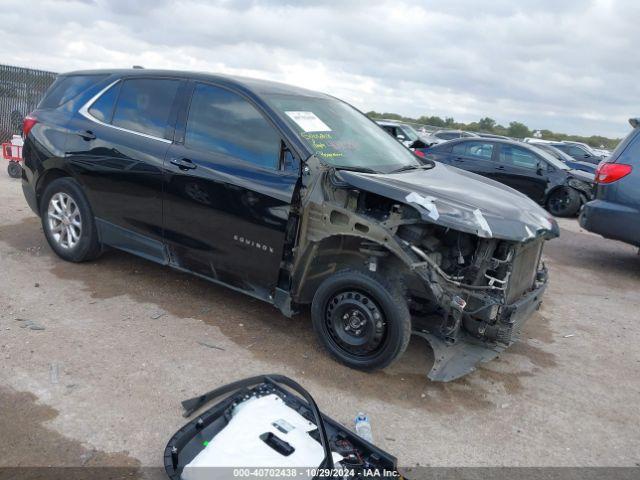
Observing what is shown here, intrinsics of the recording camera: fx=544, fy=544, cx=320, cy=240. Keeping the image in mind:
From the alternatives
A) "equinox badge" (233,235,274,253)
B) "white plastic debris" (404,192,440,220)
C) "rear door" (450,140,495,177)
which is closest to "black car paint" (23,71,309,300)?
"equinox badge" (233,235,274,253)

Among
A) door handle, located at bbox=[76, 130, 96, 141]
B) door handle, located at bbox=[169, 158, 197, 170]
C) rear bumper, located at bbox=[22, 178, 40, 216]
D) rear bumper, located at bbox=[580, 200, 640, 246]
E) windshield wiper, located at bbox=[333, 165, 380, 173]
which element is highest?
windshield wiper, located at bbox=[333, 165, 380, 173]

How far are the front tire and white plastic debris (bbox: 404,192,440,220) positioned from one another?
1.76ft

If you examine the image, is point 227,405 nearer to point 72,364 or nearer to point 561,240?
point 72,364

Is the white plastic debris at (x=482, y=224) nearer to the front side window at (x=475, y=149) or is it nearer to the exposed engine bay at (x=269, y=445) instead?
the exposed engine bay at (x=269, y=445)

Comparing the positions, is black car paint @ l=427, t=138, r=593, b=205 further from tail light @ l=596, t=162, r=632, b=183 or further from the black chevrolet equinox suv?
the black chevrolet equinox suv

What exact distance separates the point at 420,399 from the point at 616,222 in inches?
173

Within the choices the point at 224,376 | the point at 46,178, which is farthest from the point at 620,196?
the point at 46,178

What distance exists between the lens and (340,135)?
423 cm

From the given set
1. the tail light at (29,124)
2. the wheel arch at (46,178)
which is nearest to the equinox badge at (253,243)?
the wheel arch at (46,178)

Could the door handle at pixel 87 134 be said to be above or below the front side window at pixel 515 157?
below

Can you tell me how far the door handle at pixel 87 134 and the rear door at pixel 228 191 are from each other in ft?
3.08

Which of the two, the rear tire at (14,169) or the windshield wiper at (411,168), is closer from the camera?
the windshield wiper at (411,168)

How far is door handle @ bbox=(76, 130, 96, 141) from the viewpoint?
4680mm

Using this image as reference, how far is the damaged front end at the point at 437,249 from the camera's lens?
338 centimetres
